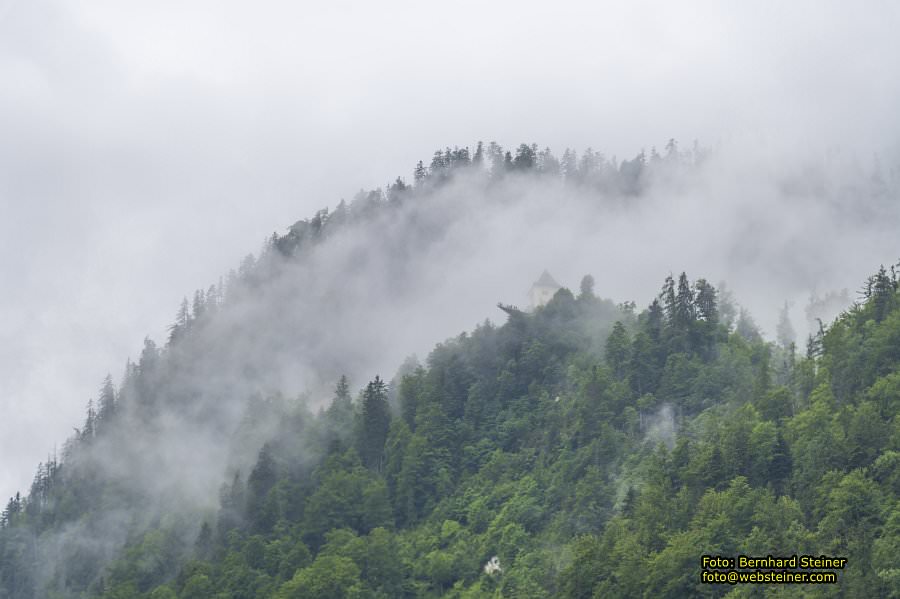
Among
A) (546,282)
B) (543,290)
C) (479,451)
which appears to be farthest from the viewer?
(546,282)

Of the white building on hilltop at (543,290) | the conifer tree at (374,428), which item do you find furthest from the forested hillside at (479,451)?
the white building on hilltop at (543,290)

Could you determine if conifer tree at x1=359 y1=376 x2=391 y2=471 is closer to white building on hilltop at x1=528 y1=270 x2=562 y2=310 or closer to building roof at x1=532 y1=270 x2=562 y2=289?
white building on hilltop at x1=528 y1=270 x2=562 y2=310

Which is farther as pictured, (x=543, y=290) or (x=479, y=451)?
(x=543, y=290)

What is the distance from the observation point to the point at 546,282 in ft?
536

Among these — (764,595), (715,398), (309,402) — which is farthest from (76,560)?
(764,595)

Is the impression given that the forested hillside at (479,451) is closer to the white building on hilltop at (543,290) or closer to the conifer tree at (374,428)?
the conifer tree at (374,428)

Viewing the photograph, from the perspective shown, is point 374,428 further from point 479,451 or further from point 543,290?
point 543,290

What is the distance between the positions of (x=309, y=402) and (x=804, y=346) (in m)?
47.8

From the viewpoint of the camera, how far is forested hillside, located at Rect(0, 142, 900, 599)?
320 ft

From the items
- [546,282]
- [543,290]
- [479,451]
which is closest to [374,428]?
[479,451]

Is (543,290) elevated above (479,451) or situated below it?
above

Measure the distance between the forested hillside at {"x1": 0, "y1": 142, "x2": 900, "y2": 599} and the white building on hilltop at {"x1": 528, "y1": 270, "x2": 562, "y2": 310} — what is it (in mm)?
10865

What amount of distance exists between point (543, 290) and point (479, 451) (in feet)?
114

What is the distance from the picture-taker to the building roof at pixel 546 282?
162875 mm
